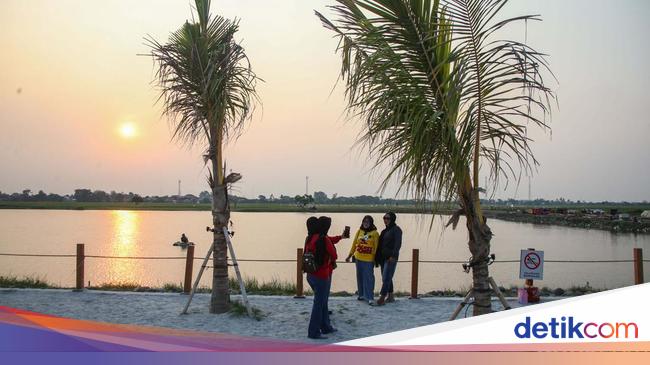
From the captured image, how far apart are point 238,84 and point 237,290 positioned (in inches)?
171

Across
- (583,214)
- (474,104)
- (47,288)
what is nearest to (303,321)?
(474,104)

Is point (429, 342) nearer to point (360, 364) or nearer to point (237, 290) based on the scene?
point (360, 364)

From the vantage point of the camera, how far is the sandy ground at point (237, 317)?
23.2 ft

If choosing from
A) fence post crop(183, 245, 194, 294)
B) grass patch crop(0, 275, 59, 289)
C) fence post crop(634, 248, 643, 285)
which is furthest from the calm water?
fence post crop(183, 245, 194, 294)

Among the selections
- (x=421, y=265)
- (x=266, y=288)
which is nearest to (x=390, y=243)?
(x=266, y=288)

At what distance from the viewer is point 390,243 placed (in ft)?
28.8

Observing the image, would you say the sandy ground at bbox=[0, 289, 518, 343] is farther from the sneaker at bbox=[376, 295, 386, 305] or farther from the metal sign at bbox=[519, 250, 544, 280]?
the metal sign at bbox=[519, 250, 544, 280]

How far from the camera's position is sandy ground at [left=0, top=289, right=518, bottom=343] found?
7082 mm

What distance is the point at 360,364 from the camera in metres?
4.62

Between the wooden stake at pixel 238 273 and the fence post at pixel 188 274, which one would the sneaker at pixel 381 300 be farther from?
the fence post at pixel 188 274

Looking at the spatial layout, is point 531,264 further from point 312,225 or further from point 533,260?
point 312,225

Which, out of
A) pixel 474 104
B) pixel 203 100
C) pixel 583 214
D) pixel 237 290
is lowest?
pixel 237 290

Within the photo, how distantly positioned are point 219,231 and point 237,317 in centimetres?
124

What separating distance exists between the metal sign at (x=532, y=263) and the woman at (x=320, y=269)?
120 inches
